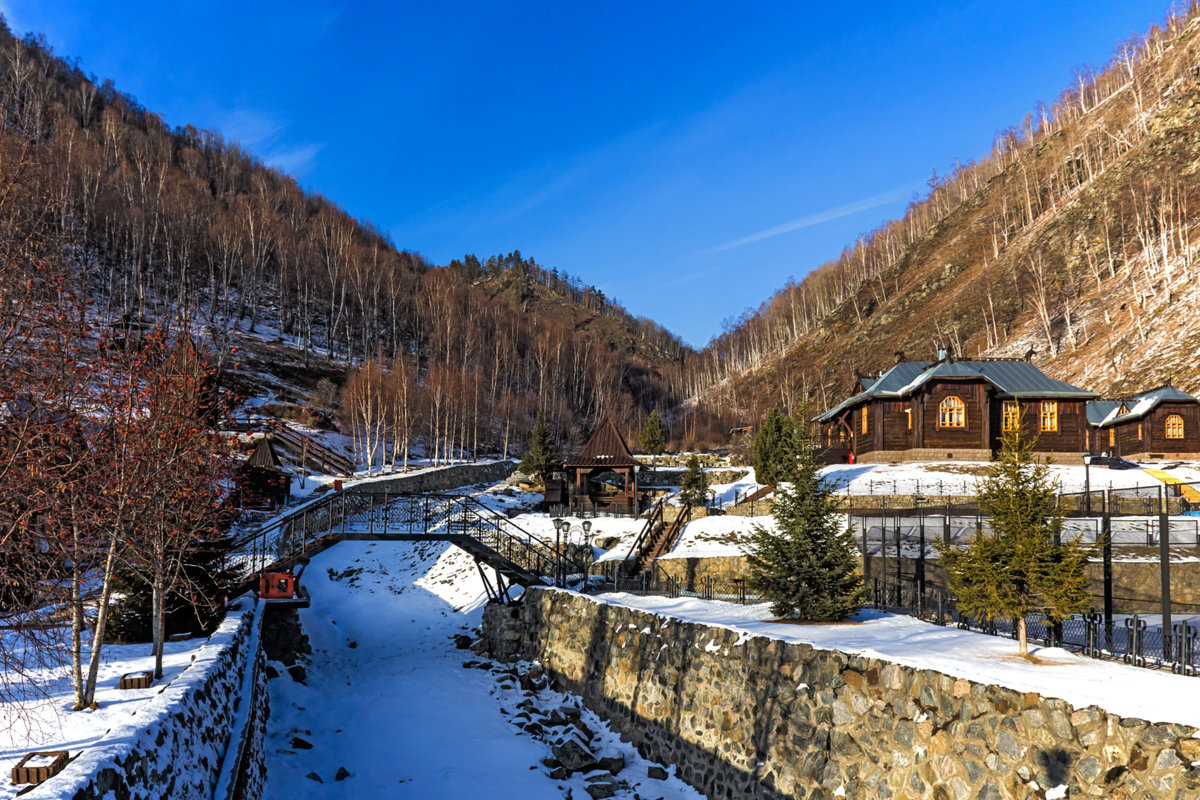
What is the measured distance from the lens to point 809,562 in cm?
1410

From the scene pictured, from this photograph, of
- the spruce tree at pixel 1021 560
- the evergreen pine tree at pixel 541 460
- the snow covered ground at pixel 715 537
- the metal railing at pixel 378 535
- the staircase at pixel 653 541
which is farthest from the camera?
the evergreen pine tree at pixel 541 460

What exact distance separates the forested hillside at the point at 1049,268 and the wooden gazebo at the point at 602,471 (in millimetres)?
42835

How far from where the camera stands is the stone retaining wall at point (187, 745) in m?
5.19

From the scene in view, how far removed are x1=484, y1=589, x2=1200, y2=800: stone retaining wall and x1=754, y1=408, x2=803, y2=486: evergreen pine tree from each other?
2073 cm

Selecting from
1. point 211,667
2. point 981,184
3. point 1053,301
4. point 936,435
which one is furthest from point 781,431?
point 981,184

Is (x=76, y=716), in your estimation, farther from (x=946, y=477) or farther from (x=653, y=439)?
(x=653, y=439)

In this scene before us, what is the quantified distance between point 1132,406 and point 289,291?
3419 inches

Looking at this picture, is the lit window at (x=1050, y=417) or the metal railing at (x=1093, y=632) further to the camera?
the lit window at (x=1050, y=417)

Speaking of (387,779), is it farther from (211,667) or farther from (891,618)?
(891,618)

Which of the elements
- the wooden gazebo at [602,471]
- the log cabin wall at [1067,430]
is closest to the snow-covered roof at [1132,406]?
the log cabin wall at [1067,430]

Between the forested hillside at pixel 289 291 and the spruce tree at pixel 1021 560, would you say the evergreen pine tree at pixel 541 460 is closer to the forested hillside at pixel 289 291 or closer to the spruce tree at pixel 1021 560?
the forested hillside at pixel 289 291

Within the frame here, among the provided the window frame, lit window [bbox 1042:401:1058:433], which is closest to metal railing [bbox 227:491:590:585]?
the window frame

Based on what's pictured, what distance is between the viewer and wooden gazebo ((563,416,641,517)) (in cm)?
3559

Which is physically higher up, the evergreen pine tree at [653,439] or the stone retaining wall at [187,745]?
the evergreen pine tree at [653,439]
